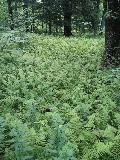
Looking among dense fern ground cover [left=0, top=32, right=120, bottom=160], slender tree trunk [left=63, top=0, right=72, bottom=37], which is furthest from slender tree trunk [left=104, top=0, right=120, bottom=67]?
slender tree trunk [left=63, top=0, right=72, bottom=37]

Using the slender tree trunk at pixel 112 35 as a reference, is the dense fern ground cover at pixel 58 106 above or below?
below

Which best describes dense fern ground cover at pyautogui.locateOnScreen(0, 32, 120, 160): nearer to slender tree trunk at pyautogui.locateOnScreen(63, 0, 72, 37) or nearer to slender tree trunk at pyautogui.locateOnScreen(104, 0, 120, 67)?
slender tree trunk at pyautogui.locateOnScreen(104, 0, 120, 67)

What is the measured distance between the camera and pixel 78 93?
973 centimetres

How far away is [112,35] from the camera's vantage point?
1298 centimetres

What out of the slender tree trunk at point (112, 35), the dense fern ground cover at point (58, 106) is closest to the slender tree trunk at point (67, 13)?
the dense fern ground cover at point (58, 106)

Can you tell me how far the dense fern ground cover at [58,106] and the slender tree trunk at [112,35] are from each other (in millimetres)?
611

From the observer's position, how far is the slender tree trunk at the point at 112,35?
12680mm

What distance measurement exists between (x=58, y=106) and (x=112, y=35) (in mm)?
4949

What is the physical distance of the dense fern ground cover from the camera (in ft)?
19.9

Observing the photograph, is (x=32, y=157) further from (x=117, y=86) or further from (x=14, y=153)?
(x=117, y=86)

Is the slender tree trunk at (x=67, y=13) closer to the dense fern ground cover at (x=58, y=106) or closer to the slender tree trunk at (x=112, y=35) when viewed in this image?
the dense fern ground cover at (x=58, y=106)

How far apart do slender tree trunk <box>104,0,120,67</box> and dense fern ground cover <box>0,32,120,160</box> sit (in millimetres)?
611

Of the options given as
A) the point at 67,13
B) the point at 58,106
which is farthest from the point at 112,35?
the point at 67,13

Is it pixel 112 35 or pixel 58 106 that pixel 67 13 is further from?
pixel 58 106
